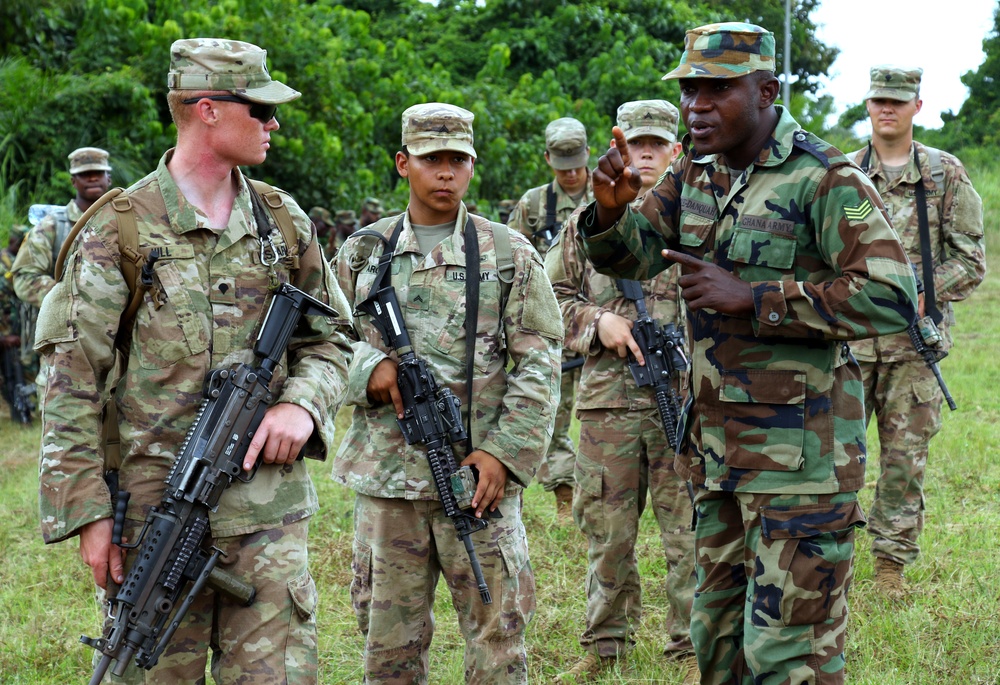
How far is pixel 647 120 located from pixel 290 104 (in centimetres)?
858

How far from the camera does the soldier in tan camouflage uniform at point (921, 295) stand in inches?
211

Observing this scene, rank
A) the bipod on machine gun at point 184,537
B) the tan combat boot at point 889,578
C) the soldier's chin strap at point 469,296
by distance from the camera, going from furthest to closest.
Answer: the tan combat boot at point 889,578, the soldier's chin strap at point 469,296, the bipod on machine gun at point 184,537

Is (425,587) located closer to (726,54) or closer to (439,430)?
(439,430)

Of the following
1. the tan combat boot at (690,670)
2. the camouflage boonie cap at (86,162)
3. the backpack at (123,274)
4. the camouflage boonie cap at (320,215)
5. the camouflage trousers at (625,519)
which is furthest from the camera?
the camouflage boonie cap at (320,215)

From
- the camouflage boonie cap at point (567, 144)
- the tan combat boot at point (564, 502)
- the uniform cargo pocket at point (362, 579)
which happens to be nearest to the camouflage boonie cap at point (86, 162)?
the camouflage boonie cap at point (567, 144)

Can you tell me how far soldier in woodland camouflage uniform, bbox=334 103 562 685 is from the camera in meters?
3.58

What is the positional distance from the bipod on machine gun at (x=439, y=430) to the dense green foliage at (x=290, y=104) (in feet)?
28.8

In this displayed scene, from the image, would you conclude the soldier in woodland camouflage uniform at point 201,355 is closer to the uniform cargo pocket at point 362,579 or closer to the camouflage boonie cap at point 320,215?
the uniform cargo pocket at point 362,579

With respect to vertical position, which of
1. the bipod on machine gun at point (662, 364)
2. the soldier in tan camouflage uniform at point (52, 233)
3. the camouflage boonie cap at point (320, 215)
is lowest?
the camouflage boonie cap at point (320, 215)

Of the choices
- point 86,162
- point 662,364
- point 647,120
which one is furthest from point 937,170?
point 86,162

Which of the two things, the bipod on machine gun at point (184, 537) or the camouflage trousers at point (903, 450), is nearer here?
the bipod on machine gun at point (184, 537)

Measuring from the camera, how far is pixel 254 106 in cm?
305

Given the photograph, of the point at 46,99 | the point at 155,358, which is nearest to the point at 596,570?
the point at 155,358

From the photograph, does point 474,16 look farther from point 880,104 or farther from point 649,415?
point 649,415
